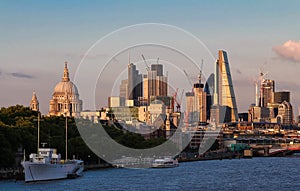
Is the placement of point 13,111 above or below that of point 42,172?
above

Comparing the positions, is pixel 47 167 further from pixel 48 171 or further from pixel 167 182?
pixel 167 182

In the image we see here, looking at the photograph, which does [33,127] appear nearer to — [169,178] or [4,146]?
[4,146]

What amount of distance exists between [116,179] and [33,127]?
24142 millimetres

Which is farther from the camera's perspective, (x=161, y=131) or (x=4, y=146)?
(x=161, y=131)

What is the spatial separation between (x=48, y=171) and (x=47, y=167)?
0.45m

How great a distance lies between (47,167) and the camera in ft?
283

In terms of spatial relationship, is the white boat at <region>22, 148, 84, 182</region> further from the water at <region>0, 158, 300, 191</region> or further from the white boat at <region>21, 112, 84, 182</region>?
the water at <region>0, 158, 300, 191</region>

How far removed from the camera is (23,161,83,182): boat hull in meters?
83.4

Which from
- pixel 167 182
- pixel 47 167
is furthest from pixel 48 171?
pixel 167 182

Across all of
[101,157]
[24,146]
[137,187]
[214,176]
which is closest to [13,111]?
[101,157]

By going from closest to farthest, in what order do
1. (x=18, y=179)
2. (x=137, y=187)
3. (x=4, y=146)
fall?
1. (x=137, y=187)
2. (x=18, y=179)
3. (x=4, y=146)

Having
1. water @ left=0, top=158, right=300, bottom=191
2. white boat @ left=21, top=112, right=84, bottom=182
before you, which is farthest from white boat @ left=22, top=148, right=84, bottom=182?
water @ left=0, top=158, right=300, bottom=191

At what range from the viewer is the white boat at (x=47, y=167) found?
8369cm

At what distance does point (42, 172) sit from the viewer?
8538cm
